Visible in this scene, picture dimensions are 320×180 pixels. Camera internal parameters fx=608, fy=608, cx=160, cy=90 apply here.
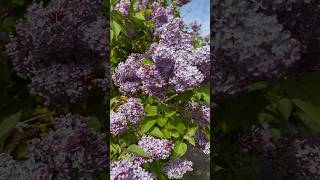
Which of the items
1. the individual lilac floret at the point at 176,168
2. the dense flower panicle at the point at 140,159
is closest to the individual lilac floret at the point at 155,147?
the dense flower panicle at the point at 140,159

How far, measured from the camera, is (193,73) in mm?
2639

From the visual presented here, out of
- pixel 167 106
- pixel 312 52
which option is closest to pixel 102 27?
pixel 167 106

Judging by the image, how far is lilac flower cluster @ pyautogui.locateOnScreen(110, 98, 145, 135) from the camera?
262 cm

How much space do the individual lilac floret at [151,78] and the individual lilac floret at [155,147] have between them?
222mm

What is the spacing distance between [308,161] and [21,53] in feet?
3.92

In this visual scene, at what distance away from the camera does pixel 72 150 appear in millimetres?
2352

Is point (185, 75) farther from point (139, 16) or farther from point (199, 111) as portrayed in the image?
point (139, 16)

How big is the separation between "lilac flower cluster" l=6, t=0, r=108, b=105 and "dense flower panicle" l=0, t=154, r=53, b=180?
26 centimetres

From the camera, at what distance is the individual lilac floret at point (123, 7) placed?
2.92 meters

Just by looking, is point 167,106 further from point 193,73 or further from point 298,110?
point 298,110

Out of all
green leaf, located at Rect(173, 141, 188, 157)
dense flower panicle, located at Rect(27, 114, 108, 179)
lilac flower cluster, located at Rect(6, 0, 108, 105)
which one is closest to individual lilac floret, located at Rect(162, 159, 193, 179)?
green leaf, located at Rect(173, 141, 188, 157)

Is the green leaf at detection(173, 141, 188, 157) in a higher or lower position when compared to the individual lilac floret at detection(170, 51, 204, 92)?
lower

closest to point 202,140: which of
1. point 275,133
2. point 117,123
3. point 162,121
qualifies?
point 162,121

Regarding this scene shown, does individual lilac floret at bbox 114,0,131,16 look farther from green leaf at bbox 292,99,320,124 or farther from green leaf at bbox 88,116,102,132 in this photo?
green leaf at bbox 292,99,320,124
